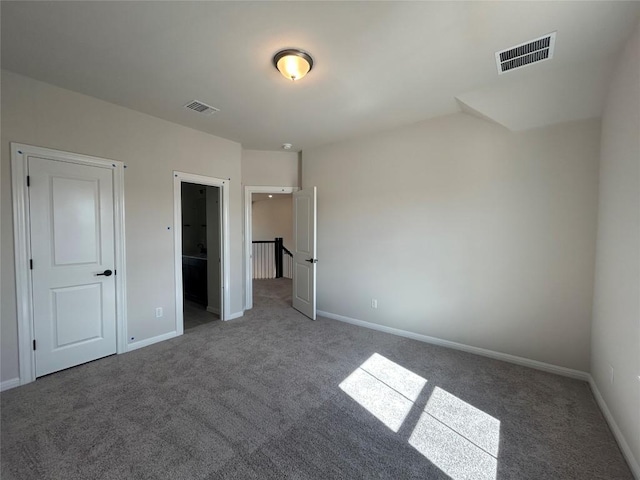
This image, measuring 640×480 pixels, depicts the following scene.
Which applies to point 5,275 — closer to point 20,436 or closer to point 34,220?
point 34,220

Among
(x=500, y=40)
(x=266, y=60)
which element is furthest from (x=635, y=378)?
(x=266, y=60)

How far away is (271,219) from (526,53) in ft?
26.4

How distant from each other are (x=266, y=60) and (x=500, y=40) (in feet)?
5.86

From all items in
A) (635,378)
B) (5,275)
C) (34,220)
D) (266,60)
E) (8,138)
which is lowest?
(635,378)

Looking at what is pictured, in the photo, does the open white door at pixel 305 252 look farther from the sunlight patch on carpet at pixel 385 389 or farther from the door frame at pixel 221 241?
the sunlight patch on carpet at pixel 385 389

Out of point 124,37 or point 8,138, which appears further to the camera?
point 8,138

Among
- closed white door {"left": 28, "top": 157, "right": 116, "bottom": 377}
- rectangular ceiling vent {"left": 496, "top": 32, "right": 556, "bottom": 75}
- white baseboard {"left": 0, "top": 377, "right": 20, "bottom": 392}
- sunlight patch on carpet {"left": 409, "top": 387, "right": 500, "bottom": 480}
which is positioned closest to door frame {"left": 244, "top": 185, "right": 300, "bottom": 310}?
closed white door {"left": 28, "top": 157, "right": 116, "bottom": 377}

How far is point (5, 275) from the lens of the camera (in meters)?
2.38

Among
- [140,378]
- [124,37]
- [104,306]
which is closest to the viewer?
[124,37]

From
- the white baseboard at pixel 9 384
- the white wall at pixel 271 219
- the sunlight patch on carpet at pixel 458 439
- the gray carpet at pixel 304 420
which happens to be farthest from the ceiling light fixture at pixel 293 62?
the white wall at pixel 271 219

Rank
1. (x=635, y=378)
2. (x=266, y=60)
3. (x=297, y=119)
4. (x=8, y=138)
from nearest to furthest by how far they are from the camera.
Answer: (x=635, y=378)
(x=266, y=60)
(x=8, y=138)
(x=297, y=119)

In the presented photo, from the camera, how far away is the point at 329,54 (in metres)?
2.12

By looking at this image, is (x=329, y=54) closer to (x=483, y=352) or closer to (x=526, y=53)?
(x=526, y=53)

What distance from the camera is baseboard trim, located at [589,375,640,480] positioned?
1.61 m
